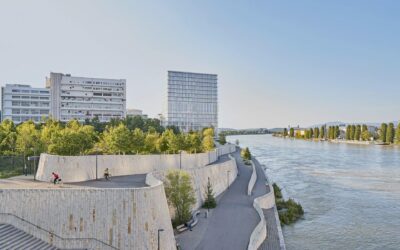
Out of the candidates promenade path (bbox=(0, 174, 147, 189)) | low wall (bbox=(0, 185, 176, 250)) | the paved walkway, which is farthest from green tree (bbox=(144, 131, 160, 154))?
low wall (bbox=(0, 185, 176, 250))

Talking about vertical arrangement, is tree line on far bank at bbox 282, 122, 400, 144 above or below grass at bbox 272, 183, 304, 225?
above

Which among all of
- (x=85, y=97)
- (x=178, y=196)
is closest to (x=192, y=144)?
(x=178, y=196)

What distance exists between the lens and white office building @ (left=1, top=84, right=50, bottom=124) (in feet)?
297

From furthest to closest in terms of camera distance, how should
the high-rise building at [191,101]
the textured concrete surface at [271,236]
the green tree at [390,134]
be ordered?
the high-rise building at [191,101] → the green tree at [390,134] → the textured concrete surface at [271,236]

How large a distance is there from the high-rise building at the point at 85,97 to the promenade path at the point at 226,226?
71083 mm

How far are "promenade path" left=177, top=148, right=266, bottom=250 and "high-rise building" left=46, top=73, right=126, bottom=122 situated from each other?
71.1 metres

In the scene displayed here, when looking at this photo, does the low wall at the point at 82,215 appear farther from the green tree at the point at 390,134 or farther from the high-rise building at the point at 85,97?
the green tree at the point at 390,134

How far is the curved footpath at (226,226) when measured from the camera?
63.7 ft

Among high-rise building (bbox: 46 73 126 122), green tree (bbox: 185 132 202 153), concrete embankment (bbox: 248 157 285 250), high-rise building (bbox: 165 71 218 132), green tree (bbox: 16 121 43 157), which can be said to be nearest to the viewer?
concrete embankment (bbox: 248 157 285 250)

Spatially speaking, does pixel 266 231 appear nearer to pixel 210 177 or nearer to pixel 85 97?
pixel 210 177

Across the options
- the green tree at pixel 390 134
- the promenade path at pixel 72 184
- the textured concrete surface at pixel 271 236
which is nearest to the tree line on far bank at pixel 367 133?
the green tree at pixel 390 134

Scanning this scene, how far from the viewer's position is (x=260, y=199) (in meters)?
30.0

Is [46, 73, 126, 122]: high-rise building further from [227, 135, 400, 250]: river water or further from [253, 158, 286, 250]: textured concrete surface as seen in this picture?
[253, 158, 286, 250]: textured concrete surface

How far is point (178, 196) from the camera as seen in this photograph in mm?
22812
